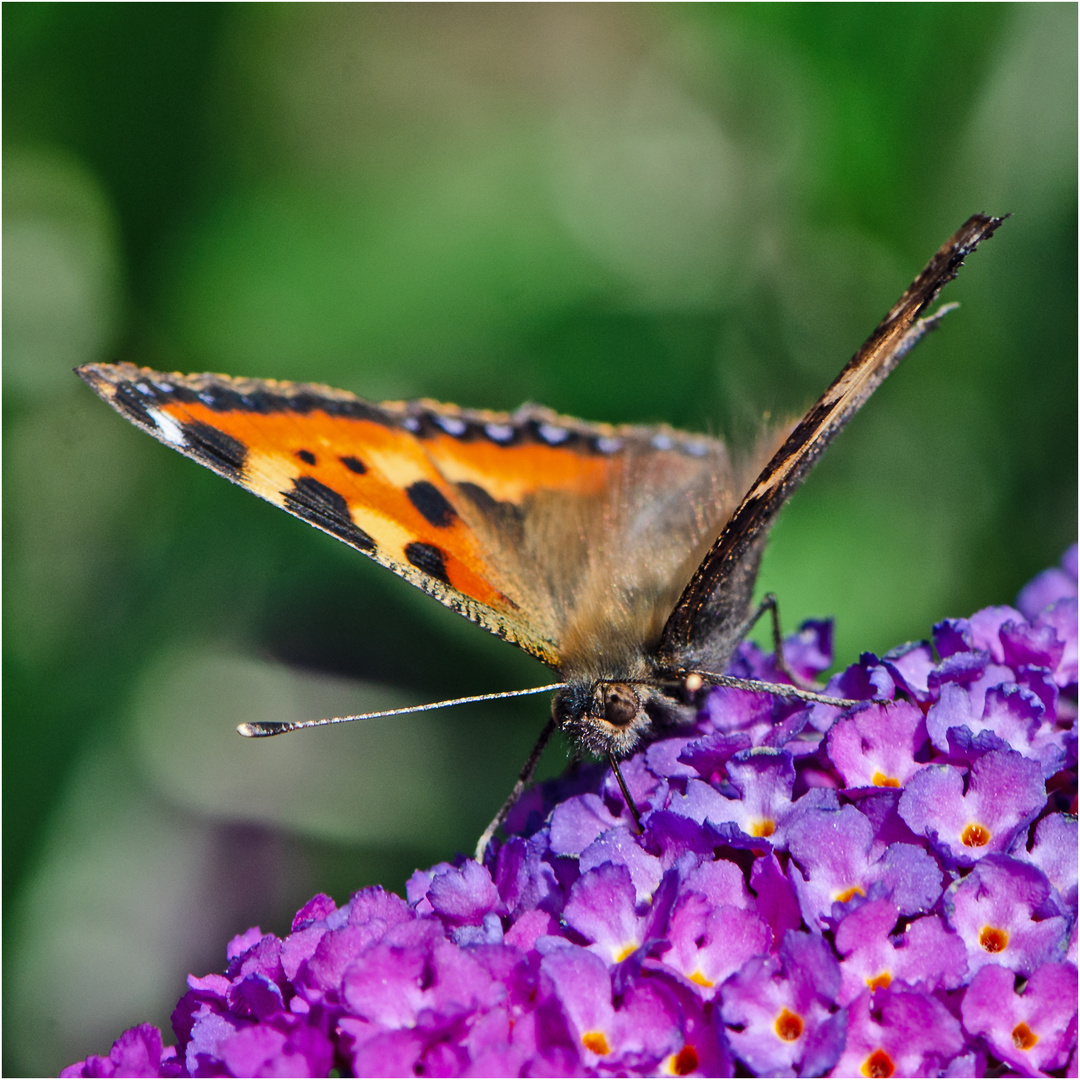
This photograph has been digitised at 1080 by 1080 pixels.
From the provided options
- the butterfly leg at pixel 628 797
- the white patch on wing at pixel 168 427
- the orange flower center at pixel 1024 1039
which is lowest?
the butterfly leg at pixel 628 797

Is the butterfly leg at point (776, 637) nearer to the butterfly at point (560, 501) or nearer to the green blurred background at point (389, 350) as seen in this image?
the butterfly at point (560, 501)

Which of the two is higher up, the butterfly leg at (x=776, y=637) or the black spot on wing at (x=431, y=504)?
the butterfly leg at (x=776, y=637)

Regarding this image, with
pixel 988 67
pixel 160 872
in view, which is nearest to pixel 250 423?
pixel 160 872

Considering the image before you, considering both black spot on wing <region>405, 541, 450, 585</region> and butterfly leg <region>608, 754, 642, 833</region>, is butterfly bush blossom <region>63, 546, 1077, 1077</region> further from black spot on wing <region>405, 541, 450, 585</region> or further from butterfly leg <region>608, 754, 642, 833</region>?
black spot on wing <region>405, 541, 450, 585</region>

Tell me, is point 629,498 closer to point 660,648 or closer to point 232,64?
point 660,648

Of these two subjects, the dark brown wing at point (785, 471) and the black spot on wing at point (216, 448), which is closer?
the dark brown wing at point (785, 471)

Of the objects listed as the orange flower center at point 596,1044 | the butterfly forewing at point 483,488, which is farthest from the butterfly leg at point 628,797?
the orange flower center at point 596,1044

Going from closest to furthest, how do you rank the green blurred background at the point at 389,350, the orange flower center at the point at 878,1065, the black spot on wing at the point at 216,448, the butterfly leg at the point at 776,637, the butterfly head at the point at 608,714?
1. the orange flower center at the point at 878,1065
2. the butterfly head at the point at 608,714
3. the black spot on wing at the point at 216,448
4. the butterfly leg at the point at 776,637
5. the green blurred background at the point at 389,350
